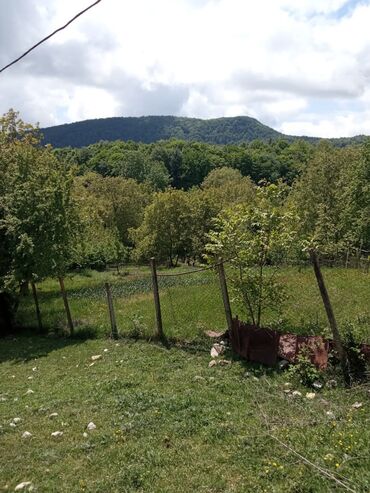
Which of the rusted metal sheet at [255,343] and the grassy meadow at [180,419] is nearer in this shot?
the grassy meadow at [180,419]

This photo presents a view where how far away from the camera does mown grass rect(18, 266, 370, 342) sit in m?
10.3

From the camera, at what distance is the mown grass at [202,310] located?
10.3 m

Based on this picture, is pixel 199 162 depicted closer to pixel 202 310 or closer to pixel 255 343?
pixel 202 310

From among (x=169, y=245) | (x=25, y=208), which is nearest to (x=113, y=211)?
(x=169, y=245)

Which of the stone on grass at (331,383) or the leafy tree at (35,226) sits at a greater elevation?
the leafy tree at (35,226)

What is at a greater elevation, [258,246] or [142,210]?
[142,210]

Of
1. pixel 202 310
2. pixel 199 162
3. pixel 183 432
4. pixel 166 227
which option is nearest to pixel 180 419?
pixel 183 432

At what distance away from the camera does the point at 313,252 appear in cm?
773

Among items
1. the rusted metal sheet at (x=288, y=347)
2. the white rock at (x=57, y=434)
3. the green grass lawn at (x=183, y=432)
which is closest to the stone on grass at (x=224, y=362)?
the green grass lawn at (x=183, y=432)

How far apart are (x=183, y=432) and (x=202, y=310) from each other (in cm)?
625

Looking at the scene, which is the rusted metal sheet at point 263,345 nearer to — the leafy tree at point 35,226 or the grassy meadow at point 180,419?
the grassy meadow at point 180,419

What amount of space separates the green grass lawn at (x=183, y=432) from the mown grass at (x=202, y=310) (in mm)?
1638

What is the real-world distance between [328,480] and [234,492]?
1016 mm

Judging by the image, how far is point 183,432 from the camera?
646 cm
